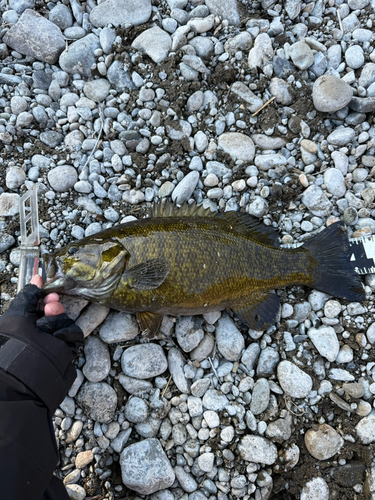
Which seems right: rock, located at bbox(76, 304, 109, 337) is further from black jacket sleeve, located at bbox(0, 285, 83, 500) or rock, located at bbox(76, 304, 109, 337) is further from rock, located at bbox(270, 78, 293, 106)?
rock, located at bbox(270, 78, 293, 106)

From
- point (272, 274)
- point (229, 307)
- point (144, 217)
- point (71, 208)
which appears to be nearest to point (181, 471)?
point (229, 307)

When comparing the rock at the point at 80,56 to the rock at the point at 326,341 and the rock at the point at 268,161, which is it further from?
the rock at the point at 326,341

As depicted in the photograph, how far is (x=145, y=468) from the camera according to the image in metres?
3.27

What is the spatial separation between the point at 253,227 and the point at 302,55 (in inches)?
84.0

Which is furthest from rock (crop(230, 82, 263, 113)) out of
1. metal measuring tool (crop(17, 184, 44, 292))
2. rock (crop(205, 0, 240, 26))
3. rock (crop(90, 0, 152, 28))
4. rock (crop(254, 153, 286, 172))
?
metal measuring tool (crop(17, 184, 44, 292))

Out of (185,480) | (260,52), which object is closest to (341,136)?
(260,52)

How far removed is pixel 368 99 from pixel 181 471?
4486mm

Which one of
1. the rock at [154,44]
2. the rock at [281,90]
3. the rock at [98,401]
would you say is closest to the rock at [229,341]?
the rock at [98,401]

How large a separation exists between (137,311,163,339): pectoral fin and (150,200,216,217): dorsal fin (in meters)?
1.02

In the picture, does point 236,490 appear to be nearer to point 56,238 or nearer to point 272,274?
point 272,274

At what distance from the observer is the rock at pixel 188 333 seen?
3.58 metres

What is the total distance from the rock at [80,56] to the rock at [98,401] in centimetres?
352

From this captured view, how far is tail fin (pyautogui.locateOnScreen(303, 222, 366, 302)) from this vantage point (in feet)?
12.0

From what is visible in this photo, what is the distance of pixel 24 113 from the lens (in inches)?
150
